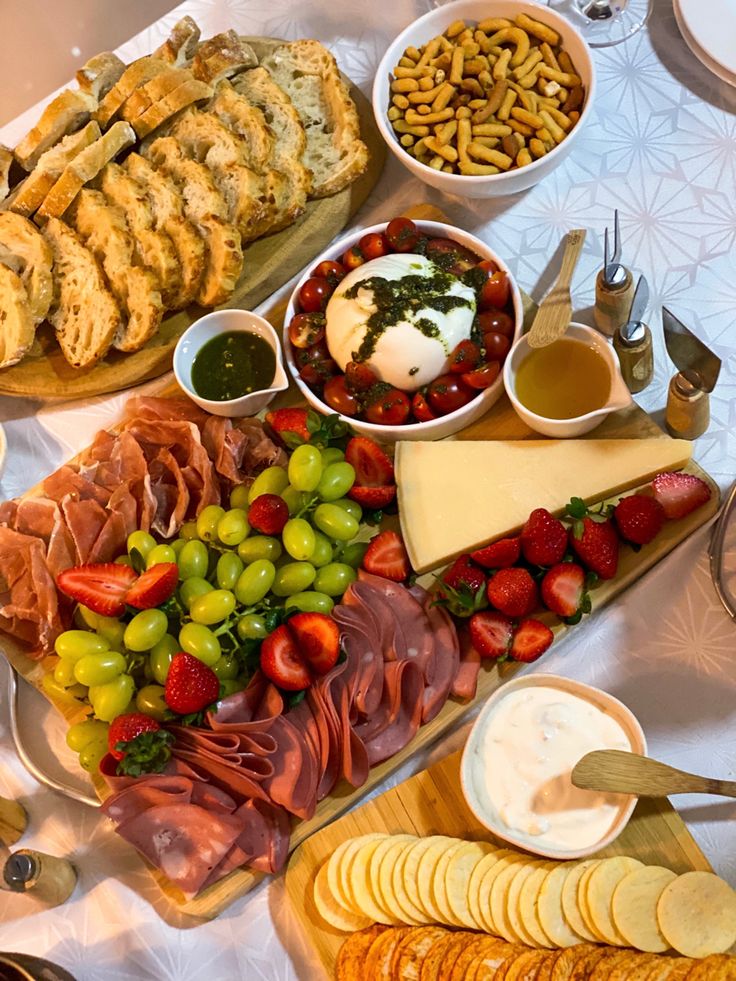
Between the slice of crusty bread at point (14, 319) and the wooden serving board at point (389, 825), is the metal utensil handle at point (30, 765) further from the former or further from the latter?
the slice of crusty bread at point (14, 319)

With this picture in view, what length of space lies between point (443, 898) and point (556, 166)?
4.91 feet

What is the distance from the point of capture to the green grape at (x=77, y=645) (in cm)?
171

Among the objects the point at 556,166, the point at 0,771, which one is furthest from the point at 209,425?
the point at 556,166

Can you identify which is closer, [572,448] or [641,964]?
[641,964]

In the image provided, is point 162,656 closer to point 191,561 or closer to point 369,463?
point 191,561

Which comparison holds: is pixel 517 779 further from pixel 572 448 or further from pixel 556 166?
pixel 556 166

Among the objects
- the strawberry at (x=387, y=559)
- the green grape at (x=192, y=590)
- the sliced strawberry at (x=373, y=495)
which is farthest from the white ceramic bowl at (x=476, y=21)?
the green grape at (x=192, y=590)

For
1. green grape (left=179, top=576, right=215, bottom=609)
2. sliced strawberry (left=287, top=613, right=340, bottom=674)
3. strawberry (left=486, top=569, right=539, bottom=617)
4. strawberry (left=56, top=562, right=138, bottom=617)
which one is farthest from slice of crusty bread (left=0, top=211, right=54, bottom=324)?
strawberry (left=486, top=569, right=539, bottom=617)

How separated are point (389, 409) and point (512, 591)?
17.8 inches

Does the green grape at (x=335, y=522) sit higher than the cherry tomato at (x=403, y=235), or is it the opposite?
the cherry tomato at (x=403, y=235)

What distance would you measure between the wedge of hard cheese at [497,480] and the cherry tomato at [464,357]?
0.51ft

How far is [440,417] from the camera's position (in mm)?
1878

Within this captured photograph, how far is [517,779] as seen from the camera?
156 cm

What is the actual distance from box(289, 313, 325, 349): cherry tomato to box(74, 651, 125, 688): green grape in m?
0.76
